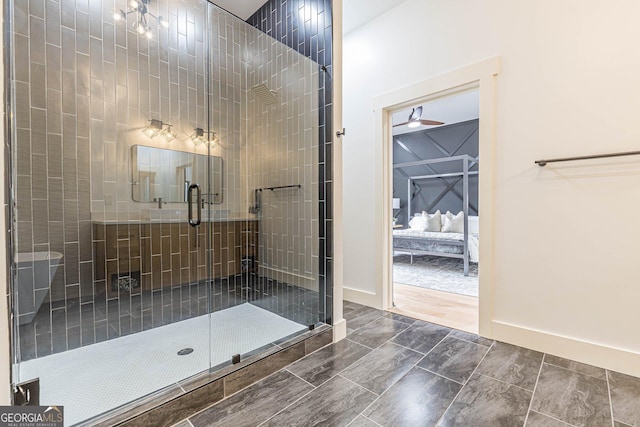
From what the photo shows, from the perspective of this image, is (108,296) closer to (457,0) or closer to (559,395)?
(559,395)

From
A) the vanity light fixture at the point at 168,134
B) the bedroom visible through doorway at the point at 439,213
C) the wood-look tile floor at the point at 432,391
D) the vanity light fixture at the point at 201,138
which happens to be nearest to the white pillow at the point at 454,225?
the bedroom visible through doorway at the point at 439,213

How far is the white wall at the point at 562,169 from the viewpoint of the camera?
1.66 meters

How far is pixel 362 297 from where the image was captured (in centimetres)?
292

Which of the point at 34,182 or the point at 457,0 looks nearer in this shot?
the point at 34,182

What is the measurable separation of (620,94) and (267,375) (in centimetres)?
261

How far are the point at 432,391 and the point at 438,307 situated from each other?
145 cm

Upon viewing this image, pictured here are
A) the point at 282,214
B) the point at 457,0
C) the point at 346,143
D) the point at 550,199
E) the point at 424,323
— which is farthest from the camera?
the point at 346,143

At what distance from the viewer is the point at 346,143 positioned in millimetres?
3039

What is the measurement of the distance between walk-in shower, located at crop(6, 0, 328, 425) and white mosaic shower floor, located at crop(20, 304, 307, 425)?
0.02 m

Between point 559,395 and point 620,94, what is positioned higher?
point 620,94

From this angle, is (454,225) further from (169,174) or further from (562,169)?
(169,174)

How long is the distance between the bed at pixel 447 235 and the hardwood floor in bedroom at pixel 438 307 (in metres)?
1.20

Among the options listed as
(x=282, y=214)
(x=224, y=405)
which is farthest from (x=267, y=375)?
(x=282, y=214)

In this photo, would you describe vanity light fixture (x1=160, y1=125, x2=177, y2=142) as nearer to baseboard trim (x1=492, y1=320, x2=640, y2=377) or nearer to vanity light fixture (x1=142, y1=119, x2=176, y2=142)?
vanity light fixture (x1=142, y1=119, x2=176, y2=142)
